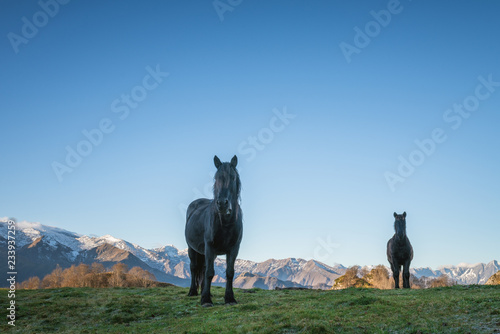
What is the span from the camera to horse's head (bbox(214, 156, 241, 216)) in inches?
490

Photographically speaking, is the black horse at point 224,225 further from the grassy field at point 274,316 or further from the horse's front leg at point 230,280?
the grassy field at point 274,316

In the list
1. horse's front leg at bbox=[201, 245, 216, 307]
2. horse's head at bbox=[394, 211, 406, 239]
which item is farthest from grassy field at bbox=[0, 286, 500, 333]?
horse's head at bbox=[394, 211, 406, 239]

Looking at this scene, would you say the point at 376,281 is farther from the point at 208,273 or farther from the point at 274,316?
the point at 274,316

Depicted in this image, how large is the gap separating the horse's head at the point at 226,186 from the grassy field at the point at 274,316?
3543mm

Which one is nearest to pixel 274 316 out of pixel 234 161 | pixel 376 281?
pixel 234 161

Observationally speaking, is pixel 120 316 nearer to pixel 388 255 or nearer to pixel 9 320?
pixel 9 320

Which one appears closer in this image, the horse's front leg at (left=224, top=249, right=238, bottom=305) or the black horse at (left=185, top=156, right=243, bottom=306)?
the black horse at (left=185, top=156, right=243, bottom=306)

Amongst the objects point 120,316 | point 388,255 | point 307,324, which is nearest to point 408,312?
point 307,324

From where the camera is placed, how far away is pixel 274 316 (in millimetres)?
9992

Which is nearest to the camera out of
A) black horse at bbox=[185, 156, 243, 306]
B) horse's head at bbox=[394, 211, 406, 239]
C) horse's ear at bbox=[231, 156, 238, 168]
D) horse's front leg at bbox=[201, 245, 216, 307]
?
black horse at bbox=[185, 156, 243, 306]

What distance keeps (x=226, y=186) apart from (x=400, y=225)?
53.3 feet

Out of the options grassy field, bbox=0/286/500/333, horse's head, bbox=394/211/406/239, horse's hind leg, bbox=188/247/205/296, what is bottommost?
grassy field, bbox=0/286/500/333

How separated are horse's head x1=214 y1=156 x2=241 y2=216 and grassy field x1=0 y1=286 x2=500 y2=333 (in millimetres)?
3543

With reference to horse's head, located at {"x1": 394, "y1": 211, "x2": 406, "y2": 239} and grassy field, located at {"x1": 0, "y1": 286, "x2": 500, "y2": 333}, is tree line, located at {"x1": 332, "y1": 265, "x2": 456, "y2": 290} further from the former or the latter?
grassy field, located at {"x1": 0, "y1": 286, "x2": 500, "y2": 333}
